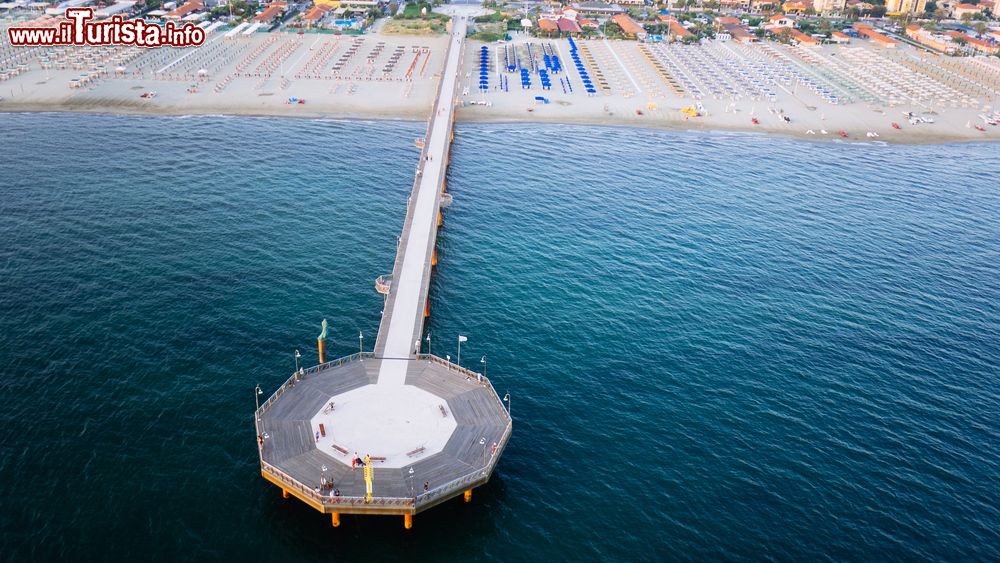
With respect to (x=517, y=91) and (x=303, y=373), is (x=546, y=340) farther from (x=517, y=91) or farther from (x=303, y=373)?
(x=517, y=91)

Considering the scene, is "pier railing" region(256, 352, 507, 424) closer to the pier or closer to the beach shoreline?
the pier

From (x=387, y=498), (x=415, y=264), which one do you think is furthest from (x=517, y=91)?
(x=387, y=498)

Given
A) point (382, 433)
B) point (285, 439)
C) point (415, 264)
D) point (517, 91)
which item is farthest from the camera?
point (517, 91)

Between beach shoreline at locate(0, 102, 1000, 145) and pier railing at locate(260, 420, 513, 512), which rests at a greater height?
beach shoreline at locate(0, 102, 1000, 145)

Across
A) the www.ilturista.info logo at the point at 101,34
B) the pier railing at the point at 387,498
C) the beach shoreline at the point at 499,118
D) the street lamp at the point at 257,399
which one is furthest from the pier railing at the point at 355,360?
the www.ilturista.info logo at the point at 101,34

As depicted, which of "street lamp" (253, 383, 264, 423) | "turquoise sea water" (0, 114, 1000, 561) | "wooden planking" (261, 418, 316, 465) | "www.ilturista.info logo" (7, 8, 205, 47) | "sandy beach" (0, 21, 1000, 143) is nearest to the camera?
"turquoise sea water" (0, 114, 1000, 561)

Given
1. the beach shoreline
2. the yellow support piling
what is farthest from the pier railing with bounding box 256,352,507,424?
the beach shoreline
